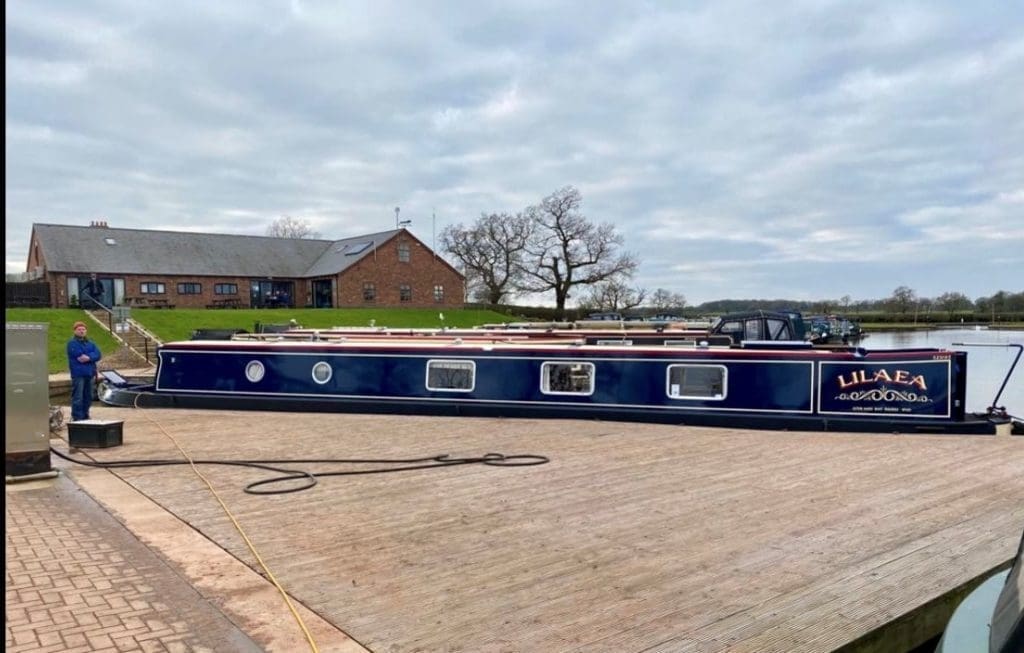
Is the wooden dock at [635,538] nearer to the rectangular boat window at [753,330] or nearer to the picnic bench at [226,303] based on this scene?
the rectangular boat window at [753,330]


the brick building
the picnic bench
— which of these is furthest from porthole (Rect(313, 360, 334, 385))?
the picnic bench

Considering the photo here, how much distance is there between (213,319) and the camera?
34.6 m

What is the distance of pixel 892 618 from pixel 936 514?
87.2 inches

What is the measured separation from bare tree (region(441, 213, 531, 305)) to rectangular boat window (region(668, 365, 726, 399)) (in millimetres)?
42184

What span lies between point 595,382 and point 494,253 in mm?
Answer: 43822

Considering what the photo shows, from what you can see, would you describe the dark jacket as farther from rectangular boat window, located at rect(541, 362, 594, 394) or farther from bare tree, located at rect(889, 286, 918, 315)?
bare tree, located at rect(889, 286, 918, 315)

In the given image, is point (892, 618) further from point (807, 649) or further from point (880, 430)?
point (880, 430)

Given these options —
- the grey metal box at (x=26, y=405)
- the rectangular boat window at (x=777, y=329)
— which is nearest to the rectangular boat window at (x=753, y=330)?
the rectangular boat window at (x=777, y=329)

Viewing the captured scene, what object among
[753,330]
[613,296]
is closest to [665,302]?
[613,296]

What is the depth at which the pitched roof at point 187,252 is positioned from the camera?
38.6 metres

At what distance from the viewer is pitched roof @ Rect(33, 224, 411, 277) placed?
38.6 meters

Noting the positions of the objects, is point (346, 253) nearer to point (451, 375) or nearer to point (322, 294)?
point (322, 294)

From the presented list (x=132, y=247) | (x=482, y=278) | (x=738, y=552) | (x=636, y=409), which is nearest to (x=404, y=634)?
(x=738, y=552)

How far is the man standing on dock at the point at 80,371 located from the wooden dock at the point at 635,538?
7.34ft
